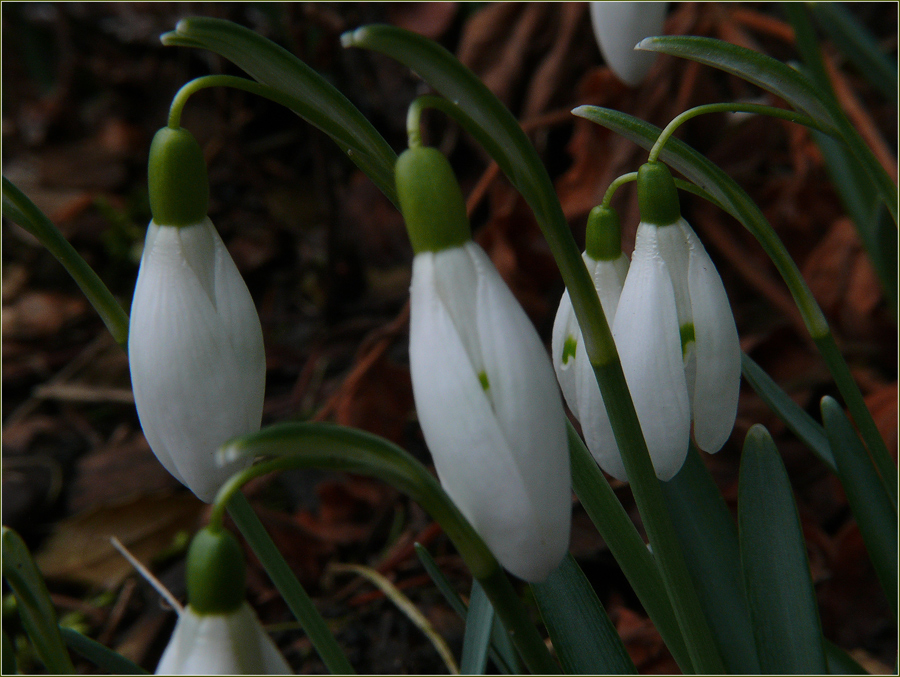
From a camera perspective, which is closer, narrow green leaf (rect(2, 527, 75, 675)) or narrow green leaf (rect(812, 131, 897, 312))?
narrow green leaf (rect(2, 527, 75, 675))

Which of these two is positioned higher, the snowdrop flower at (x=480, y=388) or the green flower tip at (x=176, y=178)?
the green flower tip at (x=176, y=178)

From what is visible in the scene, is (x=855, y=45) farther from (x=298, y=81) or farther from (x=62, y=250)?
(x=62, y=250)

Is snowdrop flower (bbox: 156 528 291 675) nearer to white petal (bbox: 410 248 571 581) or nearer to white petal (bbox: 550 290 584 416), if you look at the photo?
white petal (bbox: 410 248 571 581)

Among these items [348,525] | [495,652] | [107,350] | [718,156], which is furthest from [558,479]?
[107,350]

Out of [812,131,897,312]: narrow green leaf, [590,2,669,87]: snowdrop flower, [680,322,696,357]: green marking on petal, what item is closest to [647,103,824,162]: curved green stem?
[680,322,696,357]: green marking on petal

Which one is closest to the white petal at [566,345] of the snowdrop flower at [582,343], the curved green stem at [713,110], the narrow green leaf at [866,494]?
the snowdrop flower at [582,343]

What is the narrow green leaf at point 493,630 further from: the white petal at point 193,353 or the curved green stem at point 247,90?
the curved green stem at point 247,90
